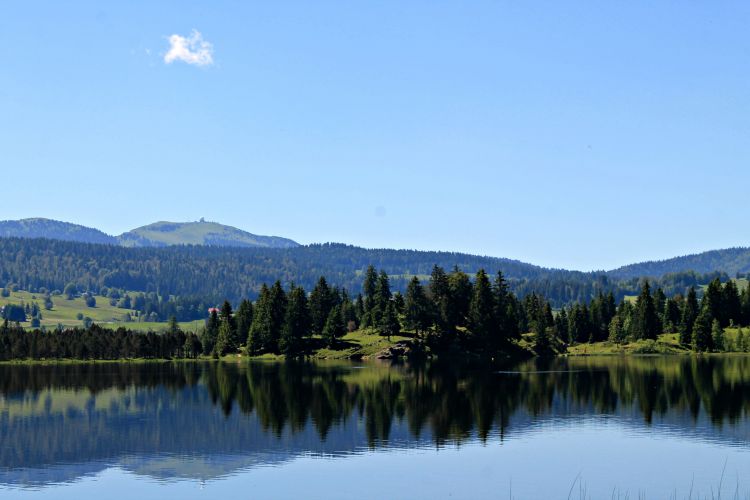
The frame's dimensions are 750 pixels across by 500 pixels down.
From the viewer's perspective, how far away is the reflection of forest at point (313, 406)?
80312mm

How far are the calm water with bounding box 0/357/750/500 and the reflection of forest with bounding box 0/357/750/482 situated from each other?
1.00ft

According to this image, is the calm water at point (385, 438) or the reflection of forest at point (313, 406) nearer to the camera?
the calm water at point (385, 438)

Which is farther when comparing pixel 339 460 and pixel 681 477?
pixel 339 460

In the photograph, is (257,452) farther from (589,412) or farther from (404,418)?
(589,412)

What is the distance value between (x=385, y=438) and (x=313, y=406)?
27830 millimetres

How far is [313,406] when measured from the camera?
10738 cm

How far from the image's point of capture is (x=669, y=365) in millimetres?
179125

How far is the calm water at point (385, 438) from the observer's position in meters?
60.2

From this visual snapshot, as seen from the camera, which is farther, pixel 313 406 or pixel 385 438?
pixel 313 406

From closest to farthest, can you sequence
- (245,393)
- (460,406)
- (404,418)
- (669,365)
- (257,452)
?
(257,452) < (404,418) < (460,406) < (245,393) < (669,365)

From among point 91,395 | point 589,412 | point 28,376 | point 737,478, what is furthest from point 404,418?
point 28,376

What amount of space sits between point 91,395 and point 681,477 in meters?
94.8

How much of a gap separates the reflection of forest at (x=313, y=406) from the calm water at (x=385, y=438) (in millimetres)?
306

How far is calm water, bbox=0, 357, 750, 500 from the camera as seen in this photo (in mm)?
60250
